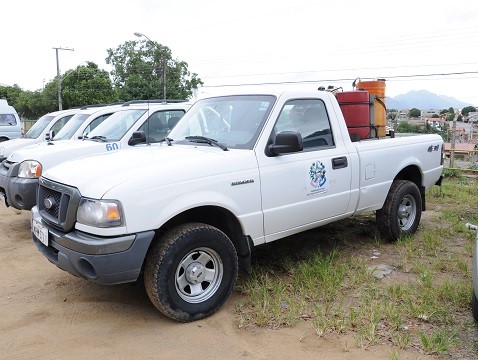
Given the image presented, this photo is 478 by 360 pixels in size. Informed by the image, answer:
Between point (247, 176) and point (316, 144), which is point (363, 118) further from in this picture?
A: point (247, 176)

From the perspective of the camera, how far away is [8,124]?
16.2 m

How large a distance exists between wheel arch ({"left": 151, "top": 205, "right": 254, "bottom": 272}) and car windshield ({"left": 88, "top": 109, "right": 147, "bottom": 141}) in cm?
376

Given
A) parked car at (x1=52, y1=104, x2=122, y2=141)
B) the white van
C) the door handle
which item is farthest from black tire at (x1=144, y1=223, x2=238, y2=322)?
the white van

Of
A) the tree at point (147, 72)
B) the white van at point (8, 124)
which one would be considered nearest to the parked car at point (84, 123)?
the white van at point (8, 124)

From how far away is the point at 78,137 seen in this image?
7.95m

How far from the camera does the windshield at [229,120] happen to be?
4121 millimetres

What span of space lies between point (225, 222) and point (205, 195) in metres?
0.48

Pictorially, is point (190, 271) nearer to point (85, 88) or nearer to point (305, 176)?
point (305, 176)

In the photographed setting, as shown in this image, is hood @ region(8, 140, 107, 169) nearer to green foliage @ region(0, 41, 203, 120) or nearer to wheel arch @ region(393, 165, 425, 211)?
wheel arch @ region(393, 165, 425, 211)

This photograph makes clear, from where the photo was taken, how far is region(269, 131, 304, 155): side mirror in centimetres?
381

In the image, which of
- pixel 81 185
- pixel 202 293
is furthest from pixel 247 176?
pixel 81 185

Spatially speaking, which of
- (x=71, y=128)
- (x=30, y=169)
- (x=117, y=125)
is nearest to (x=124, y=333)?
(x=30, y=169)

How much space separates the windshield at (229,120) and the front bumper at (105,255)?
1.33 metres

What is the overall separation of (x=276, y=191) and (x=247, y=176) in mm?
357
